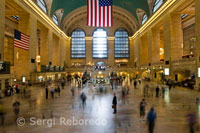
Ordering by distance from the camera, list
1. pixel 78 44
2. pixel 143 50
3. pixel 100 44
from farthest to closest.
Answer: pixel 100 44 < pixel 78 44 < pixel 143 50

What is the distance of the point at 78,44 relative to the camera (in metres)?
49.4

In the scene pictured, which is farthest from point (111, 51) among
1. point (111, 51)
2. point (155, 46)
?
point (155, 46)

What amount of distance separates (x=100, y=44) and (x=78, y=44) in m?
7.29

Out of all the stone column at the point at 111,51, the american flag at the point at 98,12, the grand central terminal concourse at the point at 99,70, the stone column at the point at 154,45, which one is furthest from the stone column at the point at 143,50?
the american flag at the point at 98,12

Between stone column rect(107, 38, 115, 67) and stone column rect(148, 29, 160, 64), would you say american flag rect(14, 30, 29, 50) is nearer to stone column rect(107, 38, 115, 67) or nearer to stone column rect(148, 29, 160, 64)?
stone column rect(148, 29, 160, 64)

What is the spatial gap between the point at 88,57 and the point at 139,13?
815 inches

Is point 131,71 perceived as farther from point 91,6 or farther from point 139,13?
point 91,6

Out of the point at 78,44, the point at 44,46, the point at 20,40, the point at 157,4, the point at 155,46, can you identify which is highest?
the point at 157,4

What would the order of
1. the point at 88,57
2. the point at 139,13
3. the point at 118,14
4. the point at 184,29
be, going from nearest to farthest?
the point at 184,29 → the point at 139,13 → the point at 118,14 → the point at 88,57

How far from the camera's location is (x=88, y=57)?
49.1 metres

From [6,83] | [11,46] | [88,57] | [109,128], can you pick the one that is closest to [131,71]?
[88,57]

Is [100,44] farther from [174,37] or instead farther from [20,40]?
[20,40]

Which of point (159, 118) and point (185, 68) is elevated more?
point (185, 68)

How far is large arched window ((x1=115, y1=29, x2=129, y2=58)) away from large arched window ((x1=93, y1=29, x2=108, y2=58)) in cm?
368
